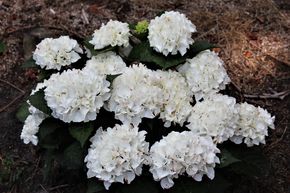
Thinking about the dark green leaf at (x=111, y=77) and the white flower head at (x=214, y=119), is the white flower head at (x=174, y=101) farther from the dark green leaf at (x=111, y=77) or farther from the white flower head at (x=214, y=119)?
the dark green leaf at (x=111, y=77)

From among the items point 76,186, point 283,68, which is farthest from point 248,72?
point 76,186

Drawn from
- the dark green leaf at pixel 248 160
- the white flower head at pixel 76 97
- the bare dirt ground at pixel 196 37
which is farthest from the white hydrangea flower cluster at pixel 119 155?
the bare dirt ground at pixel 196 37

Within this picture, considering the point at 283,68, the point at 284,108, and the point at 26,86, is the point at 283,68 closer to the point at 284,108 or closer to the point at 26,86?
the point at 284,108

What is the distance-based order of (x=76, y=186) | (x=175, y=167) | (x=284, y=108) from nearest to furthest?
(x=175, y=167) → (x=76, y=186) → (x=284, y=108)

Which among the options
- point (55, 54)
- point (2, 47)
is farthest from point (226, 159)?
point (2, 47)

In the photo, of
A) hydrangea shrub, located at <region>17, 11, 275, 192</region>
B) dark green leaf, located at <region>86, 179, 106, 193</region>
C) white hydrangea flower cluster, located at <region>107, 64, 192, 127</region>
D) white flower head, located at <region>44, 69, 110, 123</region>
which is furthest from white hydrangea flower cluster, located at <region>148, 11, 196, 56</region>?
dark green leaf, located at <region>86, 179, 106, 193</region>

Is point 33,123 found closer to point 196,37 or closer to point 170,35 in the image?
point 170,35
